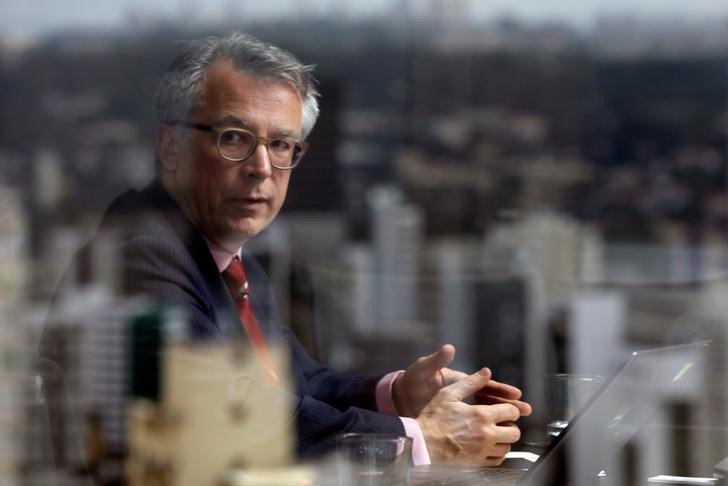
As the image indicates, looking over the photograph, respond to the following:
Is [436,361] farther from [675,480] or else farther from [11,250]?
[11,250]

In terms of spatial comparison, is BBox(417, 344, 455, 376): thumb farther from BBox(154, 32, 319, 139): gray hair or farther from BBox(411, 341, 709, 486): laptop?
BBox(154, 32, 319, 139): gray hair

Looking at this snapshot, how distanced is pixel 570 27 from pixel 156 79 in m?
6.02

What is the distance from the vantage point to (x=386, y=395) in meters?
0.93

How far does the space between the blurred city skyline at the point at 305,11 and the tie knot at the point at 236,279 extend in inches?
8.0

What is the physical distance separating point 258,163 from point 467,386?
0.23 m

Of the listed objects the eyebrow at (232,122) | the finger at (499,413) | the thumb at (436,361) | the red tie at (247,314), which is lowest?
the finger at (499,413)

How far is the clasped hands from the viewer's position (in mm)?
904

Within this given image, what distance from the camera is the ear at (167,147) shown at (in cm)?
93

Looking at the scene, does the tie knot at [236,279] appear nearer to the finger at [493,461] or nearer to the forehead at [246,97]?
the forehead at [246,97]

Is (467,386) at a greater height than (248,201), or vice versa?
(248,201)

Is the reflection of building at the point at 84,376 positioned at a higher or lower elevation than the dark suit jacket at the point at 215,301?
lower

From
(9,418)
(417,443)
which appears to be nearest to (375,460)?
(417,443)

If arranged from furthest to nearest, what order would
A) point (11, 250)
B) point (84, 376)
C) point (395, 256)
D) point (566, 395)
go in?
1. point (395, 256)
2. point (11, 250)
3. point (84, 376)
4. point (566, 395)

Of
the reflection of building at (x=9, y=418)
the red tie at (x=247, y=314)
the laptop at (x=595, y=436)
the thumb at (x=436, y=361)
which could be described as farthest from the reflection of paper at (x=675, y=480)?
the reflection of building at (x=9, y=418)
